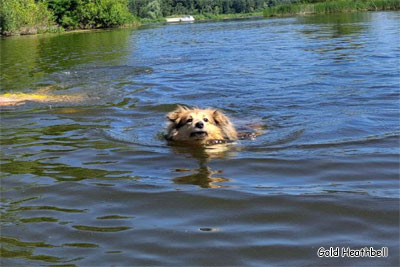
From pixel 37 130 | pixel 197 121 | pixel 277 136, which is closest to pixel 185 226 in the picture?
pixel 197 121

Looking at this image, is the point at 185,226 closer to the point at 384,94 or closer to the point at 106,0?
the point at 384,94

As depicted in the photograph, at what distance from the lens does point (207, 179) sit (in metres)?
5.62

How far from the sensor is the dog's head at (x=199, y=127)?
7500 mm

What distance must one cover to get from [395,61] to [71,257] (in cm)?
1313

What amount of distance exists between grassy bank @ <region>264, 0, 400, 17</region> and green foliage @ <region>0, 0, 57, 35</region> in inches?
1218

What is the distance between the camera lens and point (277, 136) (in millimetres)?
7793

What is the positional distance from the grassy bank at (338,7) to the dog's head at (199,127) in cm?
4919

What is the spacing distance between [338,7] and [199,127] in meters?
53.9

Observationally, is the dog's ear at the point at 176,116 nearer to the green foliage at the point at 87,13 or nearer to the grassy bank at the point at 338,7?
the grassy bank at the point at 338,7

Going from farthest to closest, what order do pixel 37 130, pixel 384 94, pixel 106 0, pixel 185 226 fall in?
1. pixel 106 0
2. pixel 384 94
3. pixel 37 130
4. pixel 185 226

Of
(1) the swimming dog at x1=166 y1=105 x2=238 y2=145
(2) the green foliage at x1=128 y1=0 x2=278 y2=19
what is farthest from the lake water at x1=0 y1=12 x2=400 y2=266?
(2) the green foliage at x1=128 y1=0 x2=278 y2=19

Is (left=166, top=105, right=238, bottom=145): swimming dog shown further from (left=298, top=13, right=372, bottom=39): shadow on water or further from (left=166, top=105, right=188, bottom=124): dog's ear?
(left=298, top=13, right=372, bottom=39): shadow on water

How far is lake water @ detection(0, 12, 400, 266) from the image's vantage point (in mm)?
3834

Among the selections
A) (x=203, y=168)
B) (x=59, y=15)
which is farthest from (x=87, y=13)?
(x=203, y=168)
